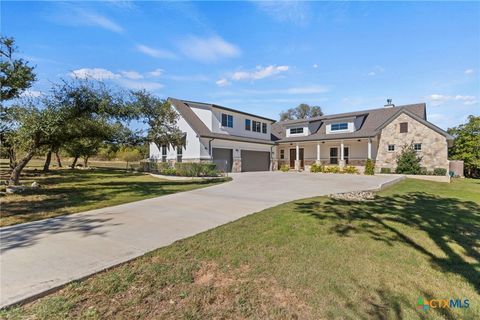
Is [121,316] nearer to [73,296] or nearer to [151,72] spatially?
[73,296]

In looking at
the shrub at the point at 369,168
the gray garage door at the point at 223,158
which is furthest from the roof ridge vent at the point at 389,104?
the gray garage door at the point at 223,158

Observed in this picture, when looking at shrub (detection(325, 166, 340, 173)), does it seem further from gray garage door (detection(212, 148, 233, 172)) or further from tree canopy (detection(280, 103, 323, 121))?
tree canopy (detection(280, 103, 323, 121))

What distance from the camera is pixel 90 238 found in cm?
466

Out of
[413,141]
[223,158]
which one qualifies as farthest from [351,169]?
[223,158]

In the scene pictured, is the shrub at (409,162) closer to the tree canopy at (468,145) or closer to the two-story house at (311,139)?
the two-story house at (311,139)

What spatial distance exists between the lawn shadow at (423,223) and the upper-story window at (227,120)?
1533cm

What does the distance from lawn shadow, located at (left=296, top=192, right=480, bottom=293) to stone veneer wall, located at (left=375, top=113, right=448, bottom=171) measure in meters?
13.9

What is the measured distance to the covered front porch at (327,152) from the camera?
22656 millimetres

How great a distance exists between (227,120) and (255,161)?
5.54 m

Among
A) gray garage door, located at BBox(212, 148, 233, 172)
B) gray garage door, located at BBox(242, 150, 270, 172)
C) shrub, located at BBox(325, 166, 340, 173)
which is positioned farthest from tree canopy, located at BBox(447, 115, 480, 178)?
gray garage door, located at BBox(212, 148, 233, 172)

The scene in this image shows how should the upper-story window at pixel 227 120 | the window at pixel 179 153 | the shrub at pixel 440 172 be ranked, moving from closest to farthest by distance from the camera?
1. the shrub at pixel 440 172
2. the window at pixel 179 153
3. the upper-story window at pixel 227 120

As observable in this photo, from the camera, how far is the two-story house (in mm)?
20109

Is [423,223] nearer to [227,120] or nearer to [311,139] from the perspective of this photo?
[227,120]

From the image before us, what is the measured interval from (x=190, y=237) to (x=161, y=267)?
4.09 ft
